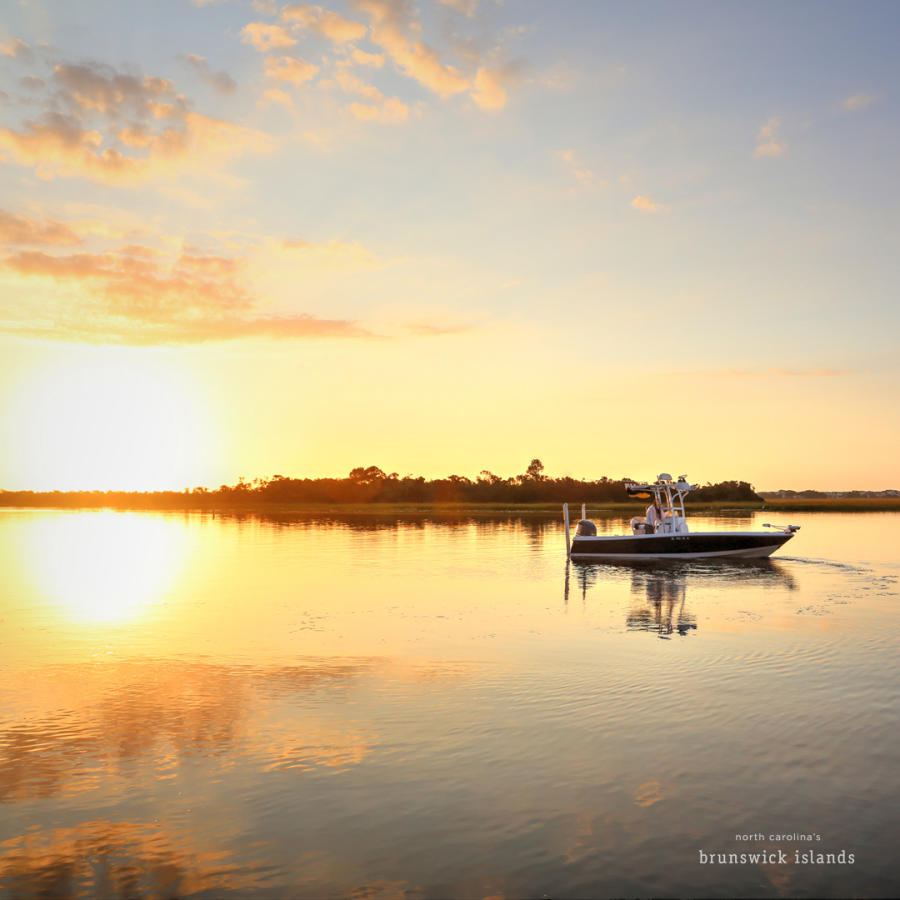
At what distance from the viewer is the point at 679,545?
45.0 metres

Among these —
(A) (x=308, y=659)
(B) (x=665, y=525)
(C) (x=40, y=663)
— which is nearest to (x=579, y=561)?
(B) (x=665, y=525)

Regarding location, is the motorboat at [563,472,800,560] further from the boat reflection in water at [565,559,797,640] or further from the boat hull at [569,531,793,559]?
the boat reflection in water at [565,559,797,640]

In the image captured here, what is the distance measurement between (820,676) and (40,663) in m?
19.0

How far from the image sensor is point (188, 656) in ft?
66.0

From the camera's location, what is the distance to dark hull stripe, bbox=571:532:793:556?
4478 centimetres

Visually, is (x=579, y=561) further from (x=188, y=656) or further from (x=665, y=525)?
(x=188, y=656)

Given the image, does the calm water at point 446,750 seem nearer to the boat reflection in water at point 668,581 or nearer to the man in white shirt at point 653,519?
the boat reflection in water at point 668,581

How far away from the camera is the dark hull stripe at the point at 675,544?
44781 mm

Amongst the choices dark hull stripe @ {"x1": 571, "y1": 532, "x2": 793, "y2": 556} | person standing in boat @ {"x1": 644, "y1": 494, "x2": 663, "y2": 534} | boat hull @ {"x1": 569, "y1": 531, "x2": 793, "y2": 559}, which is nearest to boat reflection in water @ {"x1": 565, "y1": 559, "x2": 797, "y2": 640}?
boat hull @ {"x1": 569, "y1": 531, "x2": 793, "y2": 559}

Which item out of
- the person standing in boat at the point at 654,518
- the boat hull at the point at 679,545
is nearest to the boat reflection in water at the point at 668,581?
the boat hull at the point at 679,545

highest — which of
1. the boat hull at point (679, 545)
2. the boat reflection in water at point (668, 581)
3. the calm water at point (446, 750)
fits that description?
the boat hull at point (679, 545)

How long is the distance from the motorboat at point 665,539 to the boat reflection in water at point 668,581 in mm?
741

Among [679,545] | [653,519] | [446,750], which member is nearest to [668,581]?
[679,545]

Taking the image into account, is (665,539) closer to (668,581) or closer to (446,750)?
(668,581)
